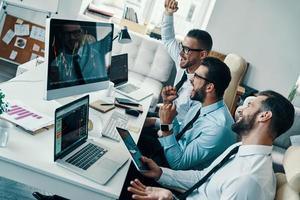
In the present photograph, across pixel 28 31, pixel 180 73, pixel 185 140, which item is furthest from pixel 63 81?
pixel 28 31

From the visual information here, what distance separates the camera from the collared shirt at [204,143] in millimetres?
2066

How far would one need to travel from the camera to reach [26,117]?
1791 mm

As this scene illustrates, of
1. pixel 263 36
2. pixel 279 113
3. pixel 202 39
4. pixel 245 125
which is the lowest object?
pixel 245 125

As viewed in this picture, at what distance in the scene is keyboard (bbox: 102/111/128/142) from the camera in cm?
191

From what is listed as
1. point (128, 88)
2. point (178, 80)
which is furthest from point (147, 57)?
point (128, 88)

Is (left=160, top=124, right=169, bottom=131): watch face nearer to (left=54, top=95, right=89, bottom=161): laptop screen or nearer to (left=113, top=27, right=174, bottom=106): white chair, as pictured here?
(left=54, top=95, right=89, bottom=161): laptop screen

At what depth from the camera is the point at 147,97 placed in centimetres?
281

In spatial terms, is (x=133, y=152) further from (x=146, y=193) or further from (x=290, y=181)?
(x=290, y=181)

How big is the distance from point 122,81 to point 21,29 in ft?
7.04

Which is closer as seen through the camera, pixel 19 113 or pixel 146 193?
pixel 146 193

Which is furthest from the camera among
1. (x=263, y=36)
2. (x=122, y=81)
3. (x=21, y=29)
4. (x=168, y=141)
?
(x=263, y=36)

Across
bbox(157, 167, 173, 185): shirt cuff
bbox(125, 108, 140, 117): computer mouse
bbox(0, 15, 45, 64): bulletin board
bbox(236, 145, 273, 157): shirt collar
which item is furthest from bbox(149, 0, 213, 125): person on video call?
bbox(0, 15, 45, 64): bulletin board

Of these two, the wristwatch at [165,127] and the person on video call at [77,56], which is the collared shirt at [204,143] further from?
the person on video call at [77,56]

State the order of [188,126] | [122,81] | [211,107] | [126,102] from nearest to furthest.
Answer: [211,107]
[188,126]
[126,102]
[122,81]
